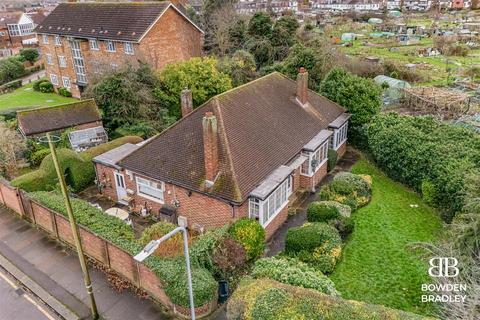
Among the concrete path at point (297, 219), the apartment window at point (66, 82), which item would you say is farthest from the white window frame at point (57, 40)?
the concrete path at point (297, 219)

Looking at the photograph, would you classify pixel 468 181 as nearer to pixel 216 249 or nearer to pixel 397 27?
pixel 216 249

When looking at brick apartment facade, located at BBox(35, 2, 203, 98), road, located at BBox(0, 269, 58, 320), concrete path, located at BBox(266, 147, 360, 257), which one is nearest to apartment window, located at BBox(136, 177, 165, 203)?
concrete path, located at BBox(266, 147, 360, 257)

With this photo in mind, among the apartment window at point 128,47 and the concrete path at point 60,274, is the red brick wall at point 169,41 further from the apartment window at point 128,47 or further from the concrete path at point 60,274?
the concrete path at point 60,274

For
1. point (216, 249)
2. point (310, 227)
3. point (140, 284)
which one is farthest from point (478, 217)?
point (140, 284)

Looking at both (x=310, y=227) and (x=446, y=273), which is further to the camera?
(x=310, y=227)

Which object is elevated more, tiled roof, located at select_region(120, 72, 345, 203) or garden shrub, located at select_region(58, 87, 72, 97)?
tiled roof, located at select_region(120, 72, 345, 203)

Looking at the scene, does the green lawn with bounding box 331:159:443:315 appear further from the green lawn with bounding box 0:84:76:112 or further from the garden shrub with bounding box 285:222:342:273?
the green lawn with bounding box 0:84:76:112

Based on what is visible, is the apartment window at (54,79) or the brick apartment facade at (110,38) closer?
the brick apartment facade at (110,38)
